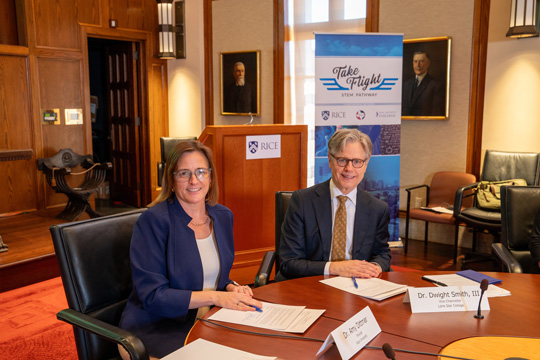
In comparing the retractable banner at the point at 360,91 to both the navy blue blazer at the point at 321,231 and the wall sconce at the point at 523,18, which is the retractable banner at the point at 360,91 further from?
the navy blue blazer at the point at 321,231

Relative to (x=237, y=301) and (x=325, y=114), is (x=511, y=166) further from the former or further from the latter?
(x=237, y=301)

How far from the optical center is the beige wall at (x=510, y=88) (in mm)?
5027

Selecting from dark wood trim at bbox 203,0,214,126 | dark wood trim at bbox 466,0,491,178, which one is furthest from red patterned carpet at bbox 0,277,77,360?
dark wood trim at bbox 466,0,491,178

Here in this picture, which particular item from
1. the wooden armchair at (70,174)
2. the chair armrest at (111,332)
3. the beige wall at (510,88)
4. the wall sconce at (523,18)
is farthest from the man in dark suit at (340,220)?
the wooden armchair at (70,174)

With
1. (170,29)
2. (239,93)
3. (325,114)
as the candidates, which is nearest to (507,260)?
(325,114)

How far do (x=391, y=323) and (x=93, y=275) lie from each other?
→ 1.12 meters

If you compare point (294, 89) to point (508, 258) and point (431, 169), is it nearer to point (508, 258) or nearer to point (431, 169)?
point (431, 169)

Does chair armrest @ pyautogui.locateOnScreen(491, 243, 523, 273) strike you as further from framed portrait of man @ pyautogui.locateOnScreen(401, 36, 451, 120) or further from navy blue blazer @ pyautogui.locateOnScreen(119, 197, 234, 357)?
framed portrait of man @ pyautogui.locateOnScreen(401, 36, 451, 120)

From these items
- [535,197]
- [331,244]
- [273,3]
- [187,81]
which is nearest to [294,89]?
[273,3]

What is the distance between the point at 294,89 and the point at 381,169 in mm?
1940

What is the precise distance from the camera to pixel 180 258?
1.94 meters

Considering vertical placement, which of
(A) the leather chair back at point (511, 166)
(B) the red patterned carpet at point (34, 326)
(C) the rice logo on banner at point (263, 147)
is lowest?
(B) the red patterned carpet at point (34, 326)

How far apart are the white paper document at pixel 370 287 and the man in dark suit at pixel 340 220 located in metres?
0.27

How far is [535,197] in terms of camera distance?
290 cm
